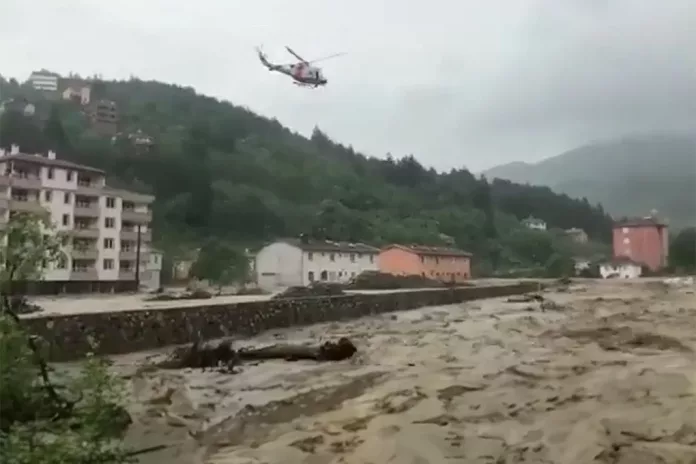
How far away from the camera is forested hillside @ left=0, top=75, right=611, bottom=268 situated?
97.9 inches

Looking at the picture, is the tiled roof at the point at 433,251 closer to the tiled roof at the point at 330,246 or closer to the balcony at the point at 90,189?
the tiled roof at the point at 330,246

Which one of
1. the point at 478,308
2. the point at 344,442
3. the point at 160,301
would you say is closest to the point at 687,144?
the point at 478,308

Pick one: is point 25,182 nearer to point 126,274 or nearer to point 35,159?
point 35,159

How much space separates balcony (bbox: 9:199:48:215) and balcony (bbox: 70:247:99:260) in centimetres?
15

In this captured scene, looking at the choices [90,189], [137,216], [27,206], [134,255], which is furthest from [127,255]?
[27,206]

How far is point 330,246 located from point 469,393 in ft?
2.63

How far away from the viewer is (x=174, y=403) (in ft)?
7.13

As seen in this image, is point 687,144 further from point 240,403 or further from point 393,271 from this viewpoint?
point 240,403

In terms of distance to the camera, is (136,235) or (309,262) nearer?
(136,235)

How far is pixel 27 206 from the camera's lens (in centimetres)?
224

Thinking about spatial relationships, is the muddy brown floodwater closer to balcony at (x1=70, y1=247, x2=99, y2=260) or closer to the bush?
the bush

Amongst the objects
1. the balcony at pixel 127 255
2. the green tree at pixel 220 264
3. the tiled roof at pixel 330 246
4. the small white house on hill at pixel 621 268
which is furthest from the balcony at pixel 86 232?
the small white house on hill at pixel 621 268

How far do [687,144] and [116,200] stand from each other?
2189 millimetres

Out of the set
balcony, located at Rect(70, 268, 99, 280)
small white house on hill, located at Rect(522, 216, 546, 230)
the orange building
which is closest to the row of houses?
the orange building
